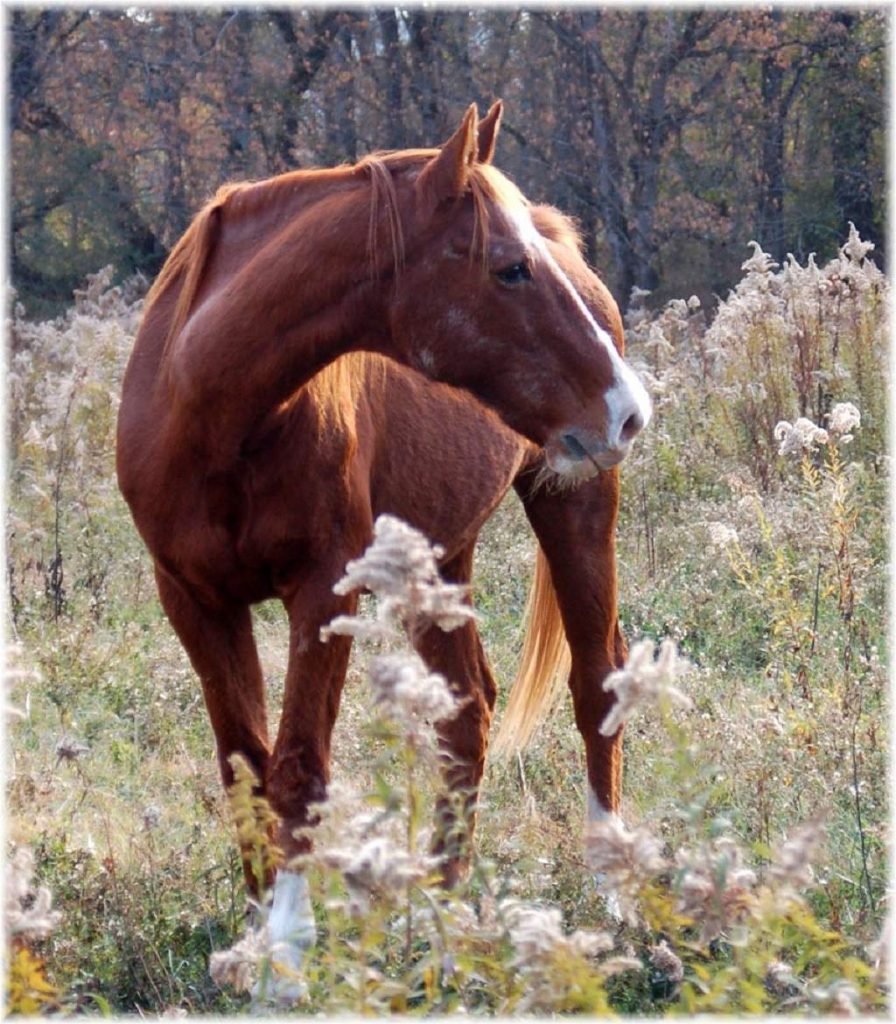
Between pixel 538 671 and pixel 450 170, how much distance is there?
6.57 feet

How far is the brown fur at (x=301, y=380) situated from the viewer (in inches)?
129

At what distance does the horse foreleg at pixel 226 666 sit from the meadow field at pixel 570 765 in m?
0.17

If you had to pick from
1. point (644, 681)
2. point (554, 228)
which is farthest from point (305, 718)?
point (554, 228)

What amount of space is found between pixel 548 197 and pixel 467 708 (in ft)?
35.8

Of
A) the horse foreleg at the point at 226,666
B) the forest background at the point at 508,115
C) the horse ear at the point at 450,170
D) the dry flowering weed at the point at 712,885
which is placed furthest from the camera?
the forest background at the point at 508,115

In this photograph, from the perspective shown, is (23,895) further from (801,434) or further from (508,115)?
(508,115)

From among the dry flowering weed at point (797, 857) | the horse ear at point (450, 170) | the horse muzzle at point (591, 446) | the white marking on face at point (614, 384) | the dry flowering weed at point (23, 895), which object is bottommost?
the dry flowering weed at point (23, 895)

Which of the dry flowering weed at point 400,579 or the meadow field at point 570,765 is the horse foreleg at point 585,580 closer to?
the meadow field at point 570,765

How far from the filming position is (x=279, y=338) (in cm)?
339

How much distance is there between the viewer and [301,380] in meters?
3.43

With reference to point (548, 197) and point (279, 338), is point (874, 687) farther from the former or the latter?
point (548, 197)

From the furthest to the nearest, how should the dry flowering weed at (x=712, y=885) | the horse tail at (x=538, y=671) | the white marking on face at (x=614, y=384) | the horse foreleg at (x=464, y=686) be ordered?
the horse tail at (x=538, y=671), the horse foreleg at (x=464, y=686), the white marking on face at (x=614, y=384), the dry flowering weed at (x=712, y=885)

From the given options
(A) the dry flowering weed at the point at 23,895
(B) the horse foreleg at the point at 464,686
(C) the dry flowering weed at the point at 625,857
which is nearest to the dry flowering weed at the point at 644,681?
(C) the dry flowering weed at the point at 625,857

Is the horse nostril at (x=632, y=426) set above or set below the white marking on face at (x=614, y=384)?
below
